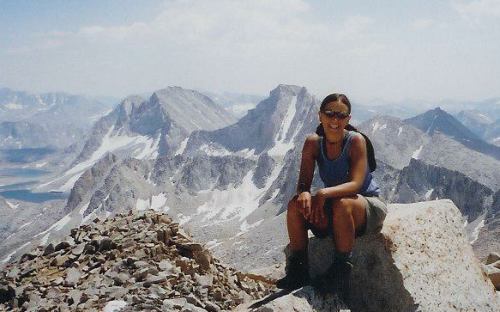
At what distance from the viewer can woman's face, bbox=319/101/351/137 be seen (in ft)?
32.6

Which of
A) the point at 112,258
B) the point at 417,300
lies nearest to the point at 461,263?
the point at 417,300

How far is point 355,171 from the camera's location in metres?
9.74

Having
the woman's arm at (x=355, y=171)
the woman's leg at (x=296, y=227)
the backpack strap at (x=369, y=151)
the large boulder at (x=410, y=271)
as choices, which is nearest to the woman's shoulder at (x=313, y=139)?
the woman's arm at (x=355, y=171)

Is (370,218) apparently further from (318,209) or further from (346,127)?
(346,127)

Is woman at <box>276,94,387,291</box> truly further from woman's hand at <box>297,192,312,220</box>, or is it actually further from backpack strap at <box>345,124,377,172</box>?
backpack strap at <box>345,124,377,172</box>

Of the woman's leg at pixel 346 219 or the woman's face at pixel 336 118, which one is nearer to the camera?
the woman's leg at pixel 346 219

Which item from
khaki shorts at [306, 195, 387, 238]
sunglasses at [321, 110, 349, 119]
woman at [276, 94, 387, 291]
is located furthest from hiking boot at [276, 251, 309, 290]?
sunglasses at [321, 110, 349, 119]

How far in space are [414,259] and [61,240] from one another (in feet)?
44.1

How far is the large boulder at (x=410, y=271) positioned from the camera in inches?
387

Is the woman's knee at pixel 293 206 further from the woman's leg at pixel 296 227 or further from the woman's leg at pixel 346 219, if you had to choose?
the woman's leg at pixel 346 219

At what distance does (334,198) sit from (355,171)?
0.83 metres

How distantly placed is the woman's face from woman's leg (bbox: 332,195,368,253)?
4.72 ft

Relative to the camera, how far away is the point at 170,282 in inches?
512

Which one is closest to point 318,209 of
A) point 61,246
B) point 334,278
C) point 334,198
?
point 334,198
